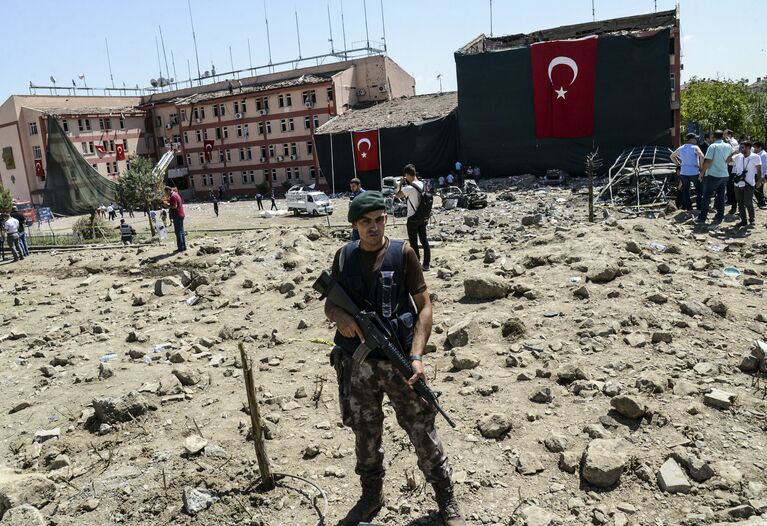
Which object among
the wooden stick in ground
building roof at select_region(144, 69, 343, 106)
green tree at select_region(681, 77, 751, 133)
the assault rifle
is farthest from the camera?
building roof at select_region(144, 69, 343, 106)

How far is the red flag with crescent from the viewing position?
3697 cm

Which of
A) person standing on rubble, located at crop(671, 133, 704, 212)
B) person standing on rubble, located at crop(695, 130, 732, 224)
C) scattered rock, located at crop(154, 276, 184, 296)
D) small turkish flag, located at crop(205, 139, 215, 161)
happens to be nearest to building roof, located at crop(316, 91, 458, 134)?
small turkish flag, located at crop(205, 139, 215, 161)

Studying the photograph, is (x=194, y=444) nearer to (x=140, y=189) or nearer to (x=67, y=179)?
(x=140, y=189)

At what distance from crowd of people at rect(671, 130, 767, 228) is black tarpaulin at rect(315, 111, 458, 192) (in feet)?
77.4

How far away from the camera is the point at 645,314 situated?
5785 mm

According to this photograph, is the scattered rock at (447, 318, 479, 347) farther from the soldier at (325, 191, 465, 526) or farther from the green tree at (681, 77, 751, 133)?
the green tree at (681, 77, 751, 133)

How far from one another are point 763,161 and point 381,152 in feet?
89.0

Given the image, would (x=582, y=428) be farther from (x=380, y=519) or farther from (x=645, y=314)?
(x=645, y=314)

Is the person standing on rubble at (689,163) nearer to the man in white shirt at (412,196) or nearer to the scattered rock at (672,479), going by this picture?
the man in white shirt at (412,196)

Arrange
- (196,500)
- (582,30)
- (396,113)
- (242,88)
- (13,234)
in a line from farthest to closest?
(242,88) → (396,113) → (582,30) → (13,234) → (196,500)

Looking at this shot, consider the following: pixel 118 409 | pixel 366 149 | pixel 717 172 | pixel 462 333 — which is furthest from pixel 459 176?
pixel 118 409

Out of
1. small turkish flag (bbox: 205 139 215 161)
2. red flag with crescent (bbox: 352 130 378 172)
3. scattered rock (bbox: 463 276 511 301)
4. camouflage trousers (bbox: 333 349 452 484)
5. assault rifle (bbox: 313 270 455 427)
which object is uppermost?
small turkish flag (bbox: 205 139 215 161)

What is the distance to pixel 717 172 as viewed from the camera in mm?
9758

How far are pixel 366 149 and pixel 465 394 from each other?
33.3 metres
